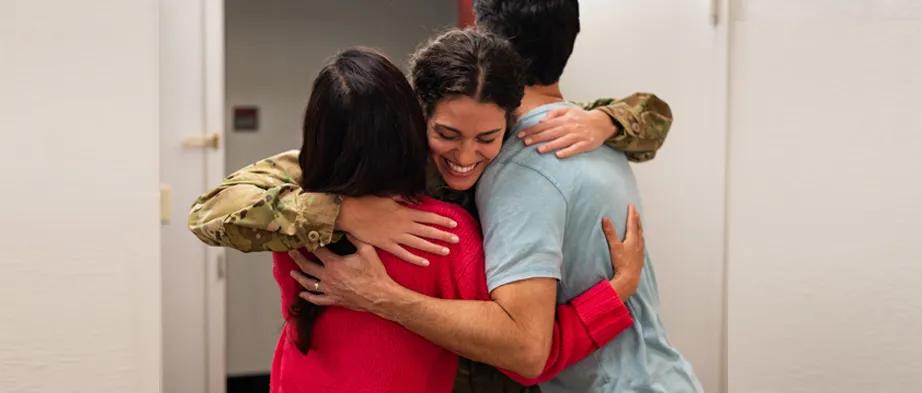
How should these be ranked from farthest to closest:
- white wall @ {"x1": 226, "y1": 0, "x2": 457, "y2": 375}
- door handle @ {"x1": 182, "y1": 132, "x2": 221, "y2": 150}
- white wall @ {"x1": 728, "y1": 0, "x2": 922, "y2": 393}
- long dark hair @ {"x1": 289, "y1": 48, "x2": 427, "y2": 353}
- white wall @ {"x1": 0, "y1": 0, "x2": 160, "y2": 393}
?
white wall @ {"x1": 226, "y1": 0, "x2": 457, "y2": 375}
door handle @ {"x1": 182, "y1": 132, "x2": 221, "y2": 150}
white wall @ {"x1": 728, "y1": 0, "x2": 922, "y2": 393}
white wall @ {"x1": 0, "y1": 0, "x2": 160, "y2": 393}
long dark hair @ {"x1": 289, "y1": 48, "x2": 427, "y2": 353}

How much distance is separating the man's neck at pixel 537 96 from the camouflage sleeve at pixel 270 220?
38cm

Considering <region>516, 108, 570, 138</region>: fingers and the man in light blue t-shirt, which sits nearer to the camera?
the man in light blue t-shirt

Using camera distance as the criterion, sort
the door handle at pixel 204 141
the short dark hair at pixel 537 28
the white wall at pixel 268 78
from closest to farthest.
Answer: the short dark hair at pixel 537 28 → the door handle at pixel 204 141 → the white wall at pixel 268 78

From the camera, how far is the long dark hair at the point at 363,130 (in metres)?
1.10

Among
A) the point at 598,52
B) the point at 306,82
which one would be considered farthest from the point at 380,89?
the point at 306,82

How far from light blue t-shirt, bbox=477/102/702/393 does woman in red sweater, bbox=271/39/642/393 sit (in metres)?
0.05

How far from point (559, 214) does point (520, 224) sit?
71mm

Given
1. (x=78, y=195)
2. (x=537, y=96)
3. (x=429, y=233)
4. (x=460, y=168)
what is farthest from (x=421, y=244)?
(x=78, y=195)

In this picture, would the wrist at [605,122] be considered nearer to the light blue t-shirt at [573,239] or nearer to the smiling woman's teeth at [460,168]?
the light blue t-shirt at [573,239]

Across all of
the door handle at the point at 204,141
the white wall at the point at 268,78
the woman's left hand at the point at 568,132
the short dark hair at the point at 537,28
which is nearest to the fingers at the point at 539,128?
the woman's left hand at the point at 568,132

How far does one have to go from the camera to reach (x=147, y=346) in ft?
6.38

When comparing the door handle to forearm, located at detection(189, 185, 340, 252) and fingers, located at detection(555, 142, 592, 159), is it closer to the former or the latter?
forearm, located at detection(189, 185, 340, 252)

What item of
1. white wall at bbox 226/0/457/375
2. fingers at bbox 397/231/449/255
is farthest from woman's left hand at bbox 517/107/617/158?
white wall at bbox 226/0/457/375

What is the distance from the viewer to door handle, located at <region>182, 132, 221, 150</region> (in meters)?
2.43
